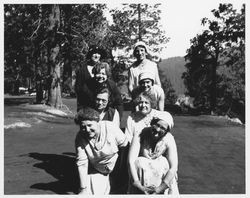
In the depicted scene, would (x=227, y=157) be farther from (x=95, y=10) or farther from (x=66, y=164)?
(x=95, y=10)

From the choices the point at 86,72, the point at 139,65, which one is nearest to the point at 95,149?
the point at 86,72

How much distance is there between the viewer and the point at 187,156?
8508 mm

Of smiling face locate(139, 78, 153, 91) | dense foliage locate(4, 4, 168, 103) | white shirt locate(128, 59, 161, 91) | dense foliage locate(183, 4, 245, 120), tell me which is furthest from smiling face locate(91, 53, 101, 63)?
dense foliage locate(183, 4, 245, 120)

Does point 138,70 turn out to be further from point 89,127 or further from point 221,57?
point 221,57

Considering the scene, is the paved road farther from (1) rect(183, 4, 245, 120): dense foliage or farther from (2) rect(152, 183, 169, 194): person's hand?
(1) rect(183, 4, 245, 120): dense foliage

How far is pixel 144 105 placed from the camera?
471cm

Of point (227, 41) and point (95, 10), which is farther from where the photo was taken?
point (227, 41)

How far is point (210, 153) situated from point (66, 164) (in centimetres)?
407

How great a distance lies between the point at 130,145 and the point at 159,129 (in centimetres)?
52

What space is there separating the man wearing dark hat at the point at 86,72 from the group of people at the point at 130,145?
383 millimetres

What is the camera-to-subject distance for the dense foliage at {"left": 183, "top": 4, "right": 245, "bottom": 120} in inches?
947

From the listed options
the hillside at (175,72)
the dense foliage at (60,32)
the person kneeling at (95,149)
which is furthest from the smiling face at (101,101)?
the hillside at (175,72)

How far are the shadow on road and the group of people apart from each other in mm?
919

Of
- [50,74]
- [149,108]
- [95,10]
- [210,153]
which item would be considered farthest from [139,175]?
[95,10]
